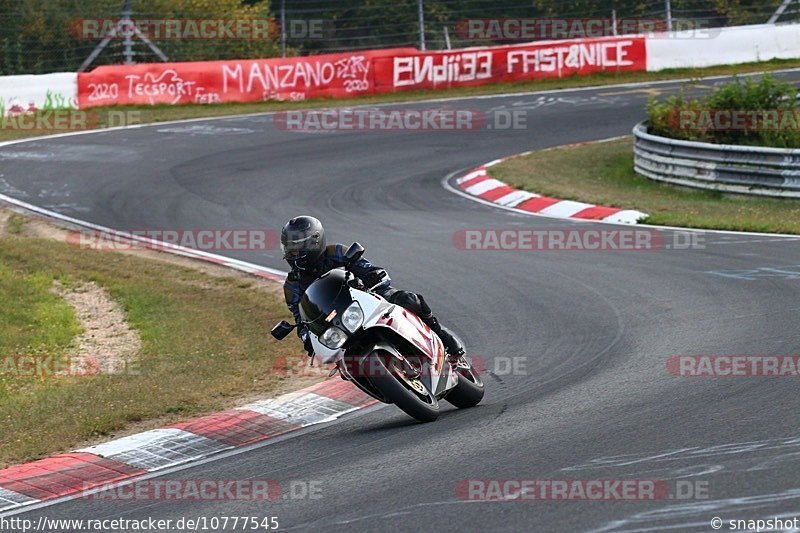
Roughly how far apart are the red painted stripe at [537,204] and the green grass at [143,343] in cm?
577

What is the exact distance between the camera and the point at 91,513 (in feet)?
22.1

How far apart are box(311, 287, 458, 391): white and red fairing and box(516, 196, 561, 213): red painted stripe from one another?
1004 cm

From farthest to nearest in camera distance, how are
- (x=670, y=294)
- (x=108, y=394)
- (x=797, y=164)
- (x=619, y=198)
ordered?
(x=619, y=198) < (x=797, y=164) < (x=670, y=294) < (x=108, y=394)

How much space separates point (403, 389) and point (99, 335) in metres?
5.41

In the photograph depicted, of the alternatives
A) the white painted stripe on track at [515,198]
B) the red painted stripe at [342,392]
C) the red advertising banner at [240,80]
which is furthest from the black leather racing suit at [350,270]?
the red advertising banner at [240,80]

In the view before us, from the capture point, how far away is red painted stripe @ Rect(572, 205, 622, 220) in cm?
1721

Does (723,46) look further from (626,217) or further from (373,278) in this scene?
(373,278)

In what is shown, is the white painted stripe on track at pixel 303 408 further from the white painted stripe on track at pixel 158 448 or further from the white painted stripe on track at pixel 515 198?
the white painted stripe on track at pixel 515 198

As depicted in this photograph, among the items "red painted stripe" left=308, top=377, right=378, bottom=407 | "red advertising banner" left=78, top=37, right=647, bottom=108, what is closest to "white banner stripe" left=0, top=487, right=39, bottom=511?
"red painted stripe" left=308, top=377, right=378, bottom=407

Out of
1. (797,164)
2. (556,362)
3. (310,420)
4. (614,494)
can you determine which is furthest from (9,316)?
(797,164)

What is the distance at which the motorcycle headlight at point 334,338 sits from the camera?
25.1 ft

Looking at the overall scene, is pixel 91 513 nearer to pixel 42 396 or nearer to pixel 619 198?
pixel 42 396

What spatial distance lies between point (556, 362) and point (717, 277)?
11.4 ft

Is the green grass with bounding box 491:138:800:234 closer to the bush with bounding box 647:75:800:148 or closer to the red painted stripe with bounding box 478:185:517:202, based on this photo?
the red painted stripe with bounding box 478:185:517:202
